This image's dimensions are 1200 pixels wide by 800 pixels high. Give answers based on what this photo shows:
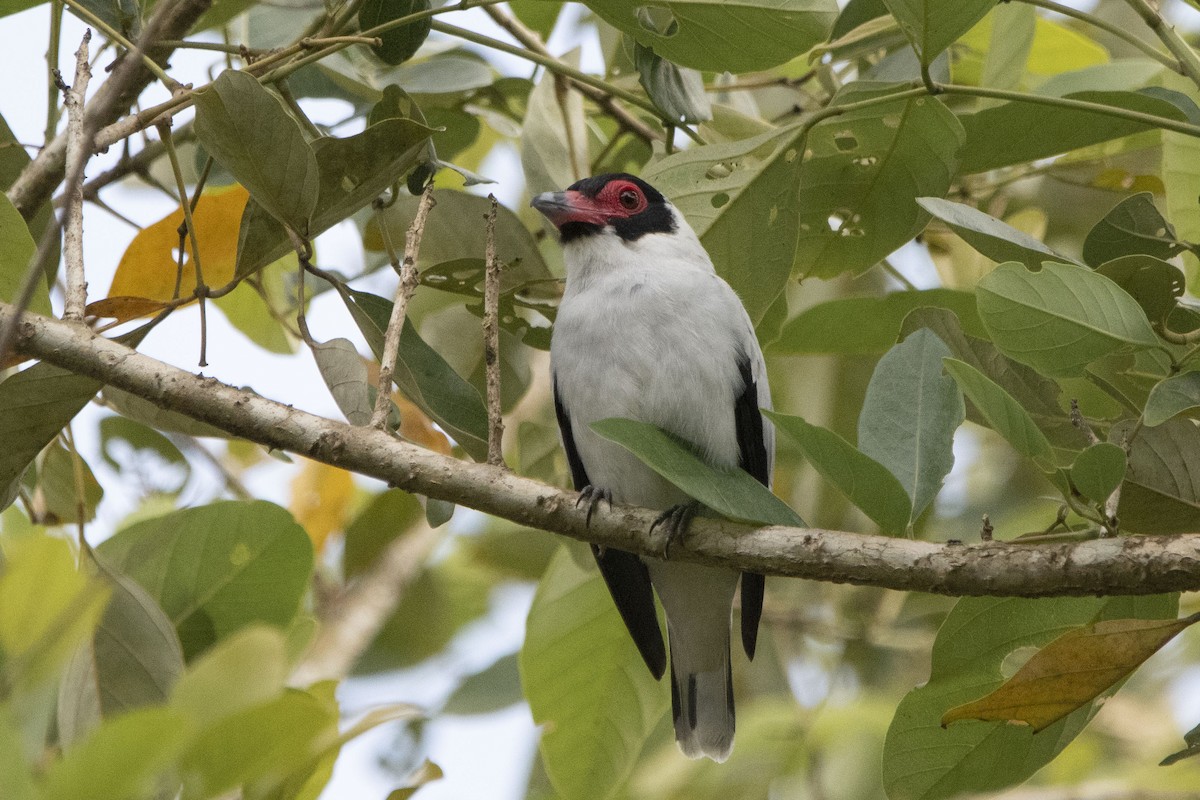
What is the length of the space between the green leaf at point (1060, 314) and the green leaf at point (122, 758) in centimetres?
172

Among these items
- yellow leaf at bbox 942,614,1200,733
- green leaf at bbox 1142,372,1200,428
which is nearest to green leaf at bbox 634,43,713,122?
green leaf at bbox 1142,372,1200,428

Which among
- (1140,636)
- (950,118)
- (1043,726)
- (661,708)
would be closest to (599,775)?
(661,708)

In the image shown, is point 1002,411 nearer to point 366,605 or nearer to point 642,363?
point 642,363

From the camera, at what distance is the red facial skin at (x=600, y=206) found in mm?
3752

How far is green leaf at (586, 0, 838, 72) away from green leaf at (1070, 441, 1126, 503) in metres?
1.14

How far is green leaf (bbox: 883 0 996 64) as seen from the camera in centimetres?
247

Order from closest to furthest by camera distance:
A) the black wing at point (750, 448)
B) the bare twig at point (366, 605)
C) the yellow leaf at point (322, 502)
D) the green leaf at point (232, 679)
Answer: the green leaf at point (232, 679), the black wing at point (750, 448), the bare twig at point (366, 605), the yellow leaf at point (322, 502)

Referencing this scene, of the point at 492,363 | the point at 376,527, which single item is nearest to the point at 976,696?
the point at 492,363

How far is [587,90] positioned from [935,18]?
151 cm

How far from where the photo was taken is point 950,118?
2.88 metres

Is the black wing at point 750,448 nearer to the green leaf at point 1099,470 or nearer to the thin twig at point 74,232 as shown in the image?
the green leaf at point 1099,470

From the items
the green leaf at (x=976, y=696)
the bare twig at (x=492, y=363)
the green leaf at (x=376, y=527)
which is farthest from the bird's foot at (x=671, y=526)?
the green leaf at (x=376, y=527)

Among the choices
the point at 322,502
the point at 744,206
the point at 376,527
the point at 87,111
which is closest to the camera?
the point at 87,111

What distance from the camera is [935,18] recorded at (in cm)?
250
